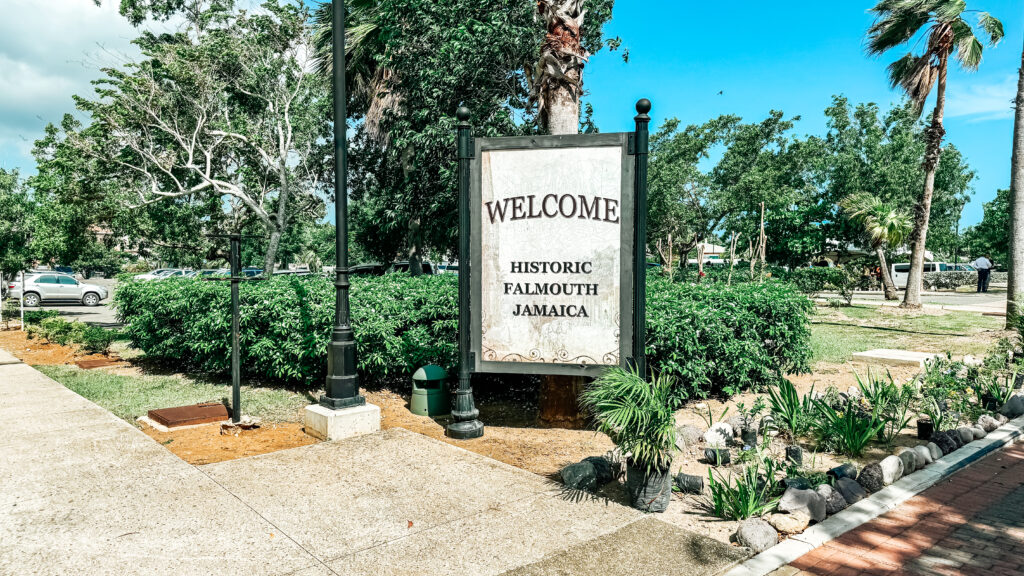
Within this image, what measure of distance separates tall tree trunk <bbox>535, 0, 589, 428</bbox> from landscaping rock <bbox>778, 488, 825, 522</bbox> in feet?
8.72

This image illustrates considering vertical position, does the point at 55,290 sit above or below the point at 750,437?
above

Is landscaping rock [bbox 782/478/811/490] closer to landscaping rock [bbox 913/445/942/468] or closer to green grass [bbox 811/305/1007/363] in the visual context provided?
landscaping rock [bbox 913/445/942/468]

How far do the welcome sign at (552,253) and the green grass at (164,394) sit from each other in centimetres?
284

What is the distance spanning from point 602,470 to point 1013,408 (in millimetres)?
4887

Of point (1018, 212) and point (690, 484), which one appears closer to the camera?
point (690, 484)

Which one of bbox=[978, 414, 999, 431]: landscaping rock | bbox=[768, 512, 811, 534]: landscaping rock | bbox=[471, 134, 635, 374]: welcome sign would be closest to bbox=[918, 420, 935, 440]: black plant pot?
bbox=[978, 414, 999, 431]: landscaping rock

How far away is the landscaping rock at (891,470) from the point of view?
4523mm

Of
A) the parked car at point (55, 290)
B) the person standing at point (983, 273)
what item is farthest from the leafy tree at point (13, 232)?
the person standing at point (983, 273)

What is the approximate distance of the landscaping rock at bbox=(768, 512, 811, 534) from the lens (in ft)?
12.3

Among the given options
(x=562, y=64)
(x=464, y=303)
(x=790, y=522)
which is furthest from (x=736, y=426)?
(x=562, y=64)

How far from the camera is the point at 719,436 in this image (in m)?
5.46

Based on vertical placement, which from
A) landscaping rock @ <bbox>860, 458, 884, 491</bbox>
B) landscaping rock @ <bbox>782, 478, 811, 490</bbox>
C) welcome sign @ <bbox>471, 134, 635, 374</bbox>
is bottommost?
landscaping rock @ <bbox>860, 458, 884, 491</bbox>

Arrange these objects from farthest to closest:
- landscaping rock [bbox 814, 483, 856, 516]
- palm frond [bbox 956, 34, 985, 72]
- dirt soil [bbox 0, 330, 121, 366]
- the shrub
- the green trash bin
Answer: palm frond [bbox 956, 34, 985, 72] → dirt soil [bbox 0, 330, 121, 366] → the green trash bin → the shrub → landscaping rock [bbox 814, 483, 856, 516]

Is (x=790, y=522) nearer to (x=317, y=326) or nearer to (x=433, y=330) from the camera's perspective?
(x=433, y=330)
